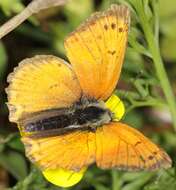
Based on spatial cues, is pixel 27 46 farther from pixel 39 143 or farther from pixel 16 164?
pixel 39 143

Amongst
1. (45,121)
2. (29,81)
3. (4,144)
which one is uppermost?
(29,81)

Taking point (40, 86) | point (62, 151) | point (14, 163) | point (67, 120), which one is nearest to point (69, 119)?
point (67, 120)

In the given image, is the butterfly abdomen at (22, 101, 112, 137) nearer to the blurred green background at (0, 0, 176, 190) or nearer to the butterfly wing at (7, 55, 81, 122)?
the butterfly wing at (7, 55, 81, 122)

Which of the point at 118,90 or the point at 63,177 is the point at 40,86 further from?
the point at 118,90

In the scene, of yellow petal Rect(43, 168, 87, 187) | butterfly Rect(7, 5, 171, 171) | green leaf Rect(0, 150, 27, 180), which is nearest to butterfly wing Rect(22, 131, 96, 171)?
butterfly Rect(7, 5, 171, 171)

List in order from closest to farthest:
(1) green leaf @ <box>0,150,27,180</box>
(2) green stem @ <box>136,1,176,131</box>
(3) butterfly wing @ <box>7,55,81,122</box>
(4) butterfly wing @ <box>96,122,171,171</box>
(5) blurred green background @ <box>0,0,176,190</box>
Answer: (4) butterfly wing @ <box>96,122,171,171</box> < (3) butterfly wing @ <box>7,55,81,122</box> < (2) green stem @ <box>136,1,176,131</box> < (5) blurred green background @ <box>0,0,176,190</box> < (1) green leaf @ <box>0,150,27,180</box>

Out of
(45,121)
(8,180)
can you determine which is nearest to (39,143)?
(45,121)
